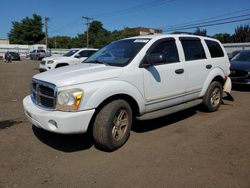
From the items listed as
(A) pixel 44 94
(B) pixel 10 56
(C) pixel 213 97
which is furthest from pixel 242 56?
(B) pixel 10 56

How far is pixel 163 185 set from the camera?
3.48 meters

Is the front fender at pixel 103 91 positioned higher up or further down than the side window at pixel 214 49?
further down

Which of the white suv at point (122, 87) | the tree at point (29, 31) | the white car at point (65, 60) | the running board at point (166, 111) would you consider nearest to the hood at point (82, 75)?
the white suv at point (122, 87)

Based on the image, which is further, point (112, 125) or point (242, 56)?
point (242, 56)

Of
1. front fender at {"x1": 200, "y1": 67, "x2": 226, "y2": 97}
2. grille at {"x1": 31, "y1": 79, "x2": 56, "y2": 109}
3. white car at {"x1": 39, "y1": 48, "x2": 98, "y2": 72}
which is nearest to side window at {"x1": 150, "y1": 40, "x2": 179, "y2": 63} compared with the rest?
front fender at {"x1": 200, "y1": 67, "x2": 226, "y2": 97}

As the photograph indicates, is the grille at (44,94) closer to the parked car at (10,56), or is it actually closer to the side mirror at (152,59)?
the side mirror at (152,59)

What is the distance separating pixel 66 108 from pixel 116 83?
91cm

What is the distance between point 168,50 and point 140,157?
234cm

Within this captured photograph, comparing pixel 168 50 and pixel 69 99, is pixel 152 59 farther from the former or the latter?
pixel 69 99

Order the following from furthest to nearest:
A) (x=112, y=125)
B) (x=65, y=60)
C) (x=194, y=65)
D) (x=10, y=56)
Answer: (x=10, y=56) → (x=65, y=60) → (x=194, y=65) → (x=112, y=125)

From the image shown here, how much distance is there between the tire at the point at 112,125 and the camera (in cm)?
429

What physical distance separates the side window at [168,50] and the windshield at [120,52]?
11.2 inches

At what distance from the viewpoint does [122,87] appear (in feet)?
14.9

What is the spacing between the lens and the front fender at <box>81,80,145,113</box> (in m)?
4.12
